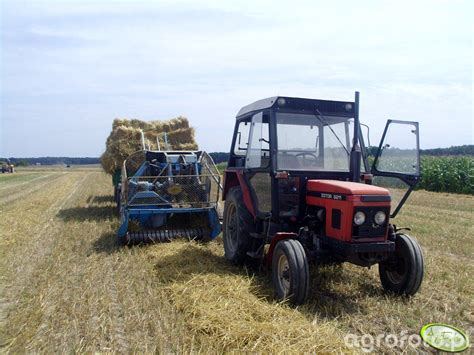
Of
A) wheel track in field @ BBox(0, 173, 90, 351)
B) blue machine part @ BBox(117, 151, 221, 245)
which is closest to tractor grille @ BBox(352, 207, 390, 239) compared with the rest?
wheel track in field @ BBox(0, 173, 90, 351)

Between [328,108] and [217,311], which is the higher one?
[328,108]

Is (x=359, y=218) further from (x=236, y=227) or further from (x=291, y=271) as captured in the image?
(x=236, y=227)

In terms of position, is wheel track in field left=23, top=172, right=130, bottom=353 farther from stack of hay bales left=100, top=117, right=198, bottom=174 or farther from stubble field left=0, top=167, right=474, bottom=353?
stack of hay bales left=100, top=117, right=198, bottom=174

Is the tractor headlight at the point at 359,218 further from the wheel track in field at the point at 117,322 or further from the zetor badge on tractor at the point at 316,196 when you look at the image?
the wheel track in field at the point at 117,322

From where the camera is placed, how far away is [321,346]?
3502mm

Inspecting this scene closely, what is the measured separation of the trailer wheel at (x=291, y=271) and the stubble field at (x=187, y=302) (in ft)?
0.50

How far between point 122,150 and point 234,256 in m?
6.23

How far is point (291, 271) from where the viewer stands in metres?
4.35

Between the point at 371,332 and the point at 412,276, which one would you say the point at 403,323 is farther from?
the point at 412,276

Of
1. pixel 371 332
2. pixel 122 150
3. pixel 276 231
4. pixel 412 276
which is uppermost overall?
pixel 122 150

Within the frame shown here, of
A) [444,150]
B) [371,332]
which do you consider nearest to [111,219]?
[371,332]

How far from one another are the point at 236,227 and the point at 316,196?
1541mm

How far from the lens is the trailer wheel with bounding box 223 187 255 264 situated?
5738 mm

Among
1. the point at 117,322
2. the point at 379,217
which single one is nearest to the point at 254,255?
the point at 379,217
